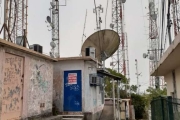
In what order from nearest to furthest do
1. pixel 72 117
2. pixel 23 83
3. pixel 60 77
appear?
pixel 23 83, pixel 72 117, pixel 60 77

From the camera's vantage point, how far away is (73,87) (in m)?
10.7

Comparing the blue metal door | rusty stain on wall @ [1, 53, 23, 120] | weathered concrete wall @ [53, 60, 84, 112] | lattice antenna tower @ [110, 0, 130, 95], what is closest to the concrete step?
the blue metal door

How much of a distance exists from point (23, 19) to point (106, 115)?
11.2m

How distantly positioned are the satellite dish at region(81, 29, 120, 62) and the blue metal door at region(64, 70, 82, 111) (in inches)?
86.4

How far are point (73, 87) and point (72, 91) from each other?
209 millimetres

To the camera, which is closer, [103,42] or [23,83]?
[23,83]

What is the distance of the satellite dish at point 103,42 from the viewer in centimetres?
1240

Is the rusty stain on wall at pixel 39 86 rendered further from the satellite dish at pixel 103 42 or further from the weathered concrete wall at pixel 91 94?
the satellite dish at pixel 103 42

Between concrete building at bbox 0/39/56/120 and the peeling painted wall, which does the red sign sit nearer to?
the peeling painted wall

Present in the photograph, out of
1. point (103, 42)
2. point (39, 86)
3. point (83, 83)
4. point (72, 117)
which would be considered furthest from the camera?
point (103, 42)

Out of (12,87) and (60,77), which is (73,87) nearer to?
(60,77)

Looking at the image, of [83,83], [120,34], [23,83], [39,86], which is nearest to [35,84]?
[39,86]

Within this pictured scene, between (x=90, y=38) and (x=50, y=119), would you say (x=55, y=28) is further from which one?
(x=50, y=119)

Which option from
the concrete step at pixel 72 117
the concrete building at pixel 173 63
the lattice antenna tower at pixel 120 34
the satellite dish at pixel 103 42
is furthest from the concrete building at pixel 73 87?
the lattice antenna tower at pixel 120 34
